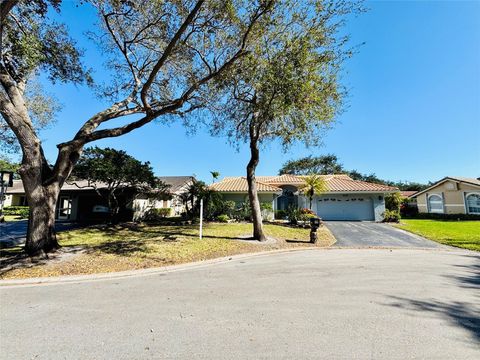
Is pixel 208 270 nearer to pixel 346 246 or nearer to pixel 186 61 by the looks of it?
pixel 346 246

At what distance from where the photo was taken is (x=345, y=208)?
23.0m

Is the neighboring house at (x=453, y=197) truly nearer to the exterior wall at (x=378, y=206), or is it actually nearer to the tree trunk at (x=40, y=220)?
the exterior wall at (x=378, y=206)

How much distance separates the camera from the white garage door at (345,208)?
2248 centimetres

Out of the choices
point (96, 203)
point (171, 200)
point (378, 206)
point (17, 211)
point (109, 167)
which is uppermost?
point (109, 167)

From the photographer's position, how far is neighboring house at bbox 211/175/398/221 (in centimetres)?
2198

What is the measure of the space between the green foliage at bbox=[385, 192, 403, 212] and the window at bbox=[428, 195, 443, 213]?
9.53 meters

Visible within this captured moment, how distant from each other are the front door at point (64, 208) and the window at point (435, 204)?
40.4 metres

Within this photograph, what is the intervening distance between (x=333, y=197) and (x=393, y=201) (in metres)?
5.43

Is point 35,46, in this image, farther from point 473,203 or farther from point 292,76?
point 473,203

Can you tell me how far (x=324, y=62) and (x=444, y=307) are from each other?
8.29m

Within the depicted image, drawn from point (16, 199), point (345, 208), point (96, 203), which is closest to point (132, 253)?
point (96, 203)

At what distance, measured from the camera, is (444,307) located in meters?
4.35

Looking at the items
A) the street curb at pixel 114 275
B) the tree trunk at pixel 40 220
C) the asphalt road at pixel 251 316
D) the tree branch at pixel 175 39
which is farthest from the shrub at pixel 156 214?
the asphalt road at pixel 251 316

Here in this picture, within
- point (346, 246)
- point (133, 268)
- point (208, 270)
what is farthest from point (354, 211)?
point (133, 268)
